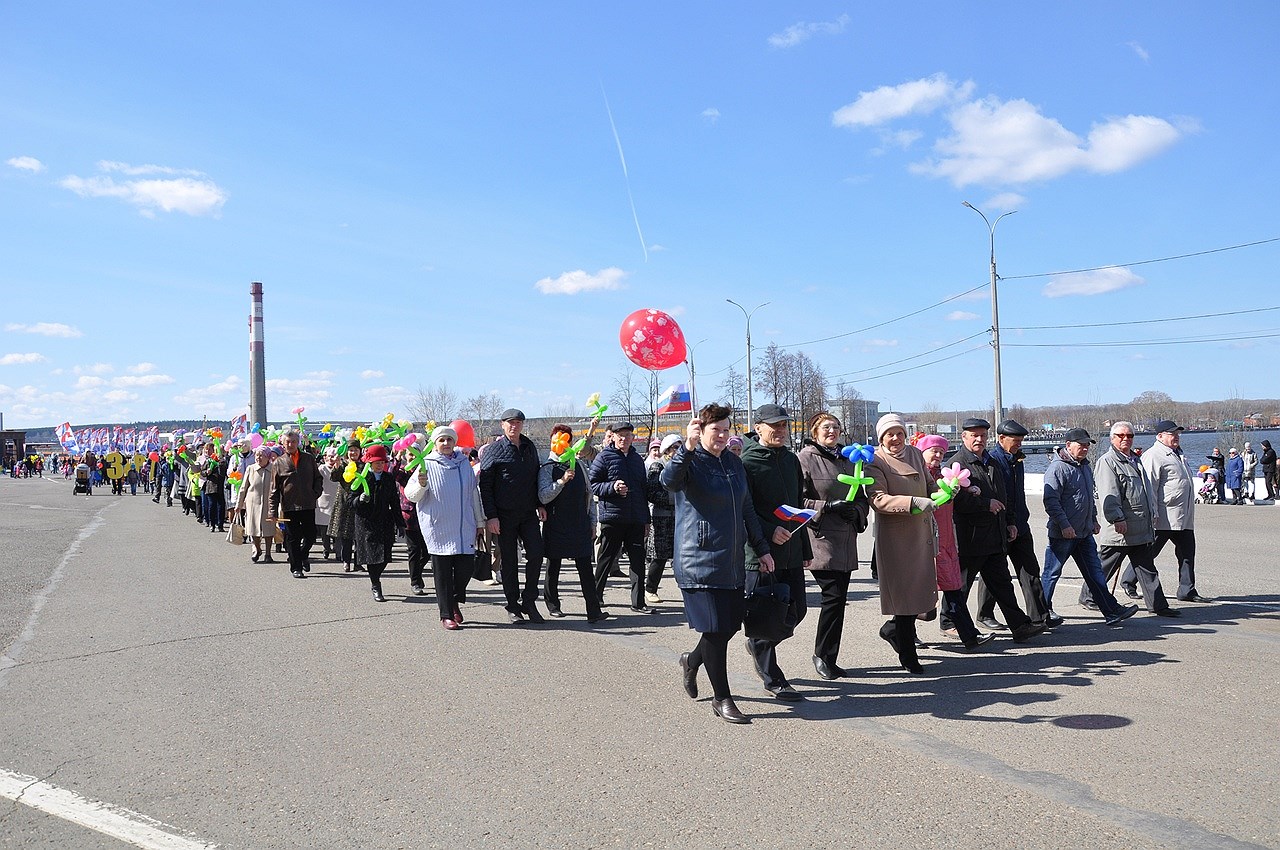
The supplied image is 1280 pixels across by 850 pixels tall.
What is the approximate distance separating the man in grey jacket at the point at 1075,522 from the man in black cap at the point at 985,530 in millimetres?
731

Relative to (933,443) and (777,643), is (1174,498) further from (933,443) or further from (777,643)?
(777,643)

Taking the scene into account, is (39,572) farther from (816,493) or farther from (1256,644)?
(1256,644)

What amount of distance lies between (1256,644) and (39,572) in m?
14.4

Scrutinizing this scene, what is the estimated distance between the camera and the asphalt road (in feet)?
13.6

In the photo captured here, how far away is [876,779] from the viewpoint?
469cm

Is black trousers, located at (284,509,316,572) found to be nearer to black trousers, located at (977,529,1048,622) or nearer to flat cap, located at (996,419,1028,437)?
black trousers, located at (977,529,1048,622)

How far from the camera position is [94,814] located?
430cm

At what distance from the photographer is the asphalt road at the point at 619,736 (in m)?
4.14

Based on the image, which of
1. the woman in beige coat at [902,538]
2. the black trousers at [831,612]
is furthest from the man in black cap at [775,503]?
the woman in beige coat at [902,538]

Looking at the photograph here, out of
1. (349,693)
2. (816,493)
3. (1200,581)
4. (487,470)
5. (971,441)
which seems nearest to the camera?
(349,693)

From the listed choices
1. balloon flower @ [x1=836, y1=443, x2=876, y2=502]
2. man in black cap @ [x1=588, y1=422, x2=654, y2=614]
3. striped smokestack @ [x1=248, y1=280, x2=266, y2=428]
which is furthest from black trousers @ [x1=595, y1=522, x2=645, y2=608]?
striped smokestack @ [x1=248, y1=280, x2=266, y2=428]

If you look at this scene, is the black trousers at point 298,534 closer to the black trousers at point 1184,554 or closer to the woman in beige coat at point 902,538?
the woman in beige coat at point 902,538

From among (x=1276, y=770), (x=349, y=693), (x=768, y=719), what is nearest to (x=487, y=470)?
(x=349, y=693)

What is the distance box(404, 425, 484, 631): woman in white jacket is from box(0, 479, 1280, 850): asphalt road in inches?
14.7
